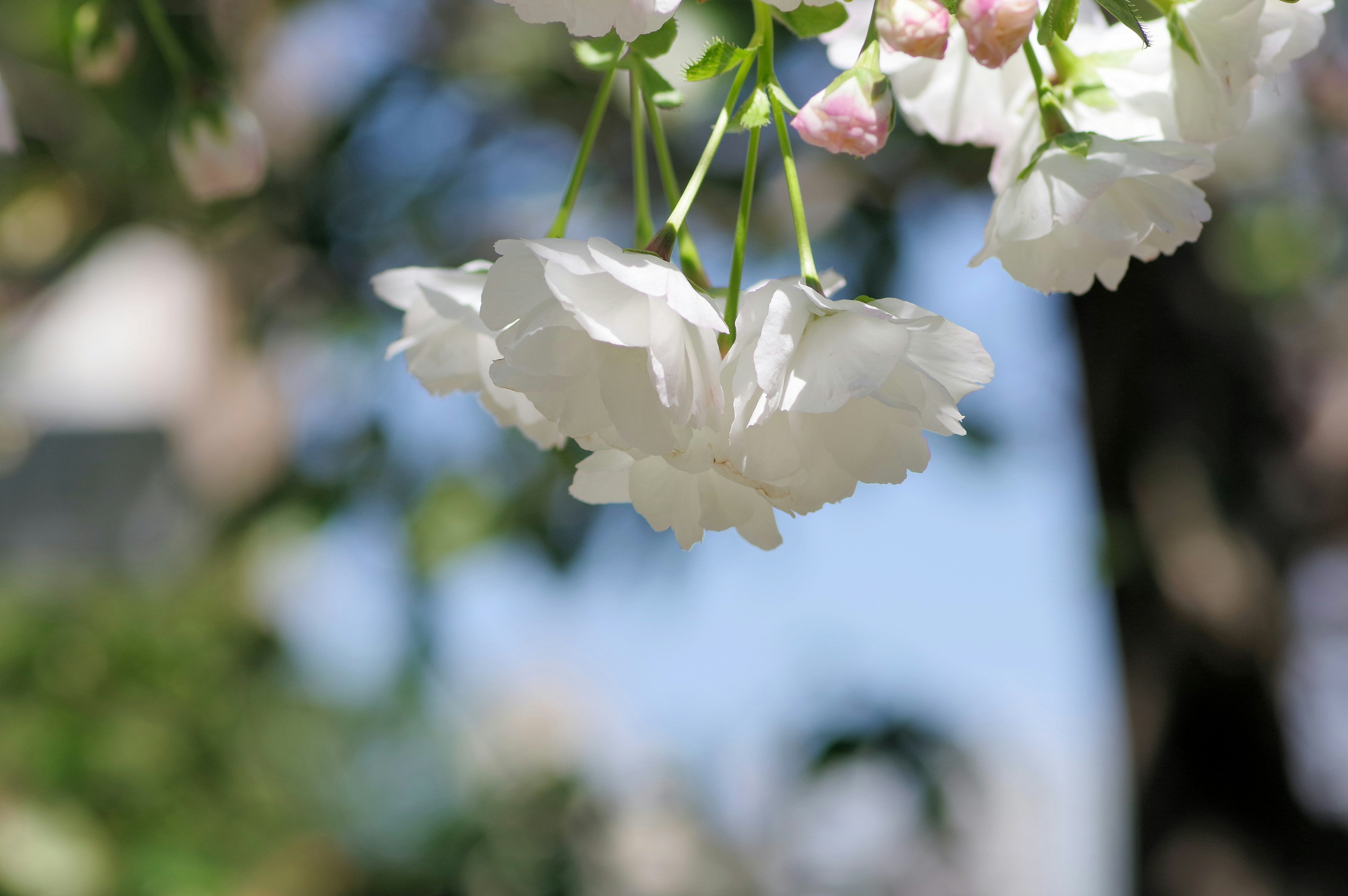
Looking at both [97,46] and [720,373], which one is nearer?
[720,373]

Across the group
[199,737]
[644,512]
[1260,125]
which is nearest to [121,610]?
[199,737]

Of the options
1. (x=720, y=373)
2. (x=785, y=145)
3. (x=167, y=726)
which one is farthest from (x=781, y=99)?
(x=167, y=726)

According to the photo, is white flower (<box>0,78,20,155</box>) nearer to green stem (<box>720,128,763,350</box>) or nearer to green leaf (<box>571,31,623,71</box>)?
green leaf (<box>571,31,623,71</box>)

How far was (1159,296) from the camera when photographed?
182 cm

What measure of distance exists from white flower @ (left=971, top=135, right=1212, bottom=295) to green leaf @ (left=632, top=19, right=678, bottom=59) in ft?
0.51

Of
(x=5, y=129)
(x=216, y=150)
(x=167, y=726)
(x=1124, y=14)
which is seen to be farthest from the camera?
(x=167, y=726)

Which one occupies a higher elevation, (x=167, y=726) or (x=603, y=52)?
(x=603, y=52)

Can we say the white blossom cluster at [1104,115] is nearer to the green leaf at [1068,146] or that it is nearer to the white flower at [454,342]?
the green leaf at [1068,146]

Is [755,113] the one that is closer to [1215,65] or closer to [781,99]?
[781,99]

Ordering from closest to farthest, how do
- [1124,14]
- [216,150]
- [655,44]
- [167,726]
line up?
[1124,14] < [655,44] < [216,150] < [167,726]

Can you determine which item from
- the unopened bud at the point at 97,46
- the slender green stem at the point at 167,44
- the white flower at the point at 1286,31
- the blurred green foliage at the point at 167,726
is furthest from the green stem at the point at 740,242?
→ the blurred green foliage at the point at 167,726

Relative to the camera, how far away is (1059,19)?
0.36 meters

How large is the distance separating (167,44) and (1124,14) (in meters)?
0.69

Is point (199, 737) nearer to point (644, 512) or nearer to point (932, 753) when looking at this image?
point (932, 753)
